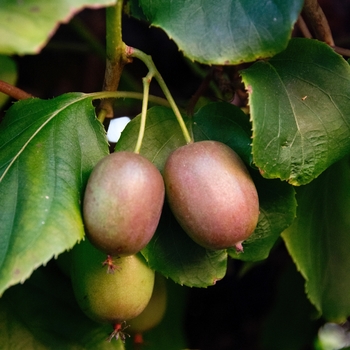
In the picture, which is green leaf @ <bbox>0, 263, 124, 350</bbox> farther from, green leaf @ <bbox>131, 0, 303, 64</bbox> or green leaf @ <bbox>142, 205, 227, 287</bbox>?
green leaf @ <bbox>131, 0, 303, 64</bbox>

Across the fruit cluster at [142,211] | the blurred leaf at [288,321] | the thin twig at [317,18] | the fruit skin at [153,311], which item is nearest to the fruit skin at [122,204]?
the fruit cluster at [142,211]

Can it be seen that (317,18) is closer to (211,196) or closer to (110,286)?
(211,196)

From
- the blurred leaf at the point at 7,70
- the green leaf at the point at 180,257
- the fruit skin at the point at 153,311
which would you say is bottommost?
the fruit skin at the point at 153,311

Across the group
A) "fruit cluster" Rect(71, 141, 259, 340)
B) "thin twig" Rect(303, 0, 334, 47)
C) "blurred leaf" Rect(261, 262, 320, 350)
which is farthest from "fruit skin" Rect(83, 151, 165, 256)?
"blurred leaf" Rect(261, 262, 320, 350)

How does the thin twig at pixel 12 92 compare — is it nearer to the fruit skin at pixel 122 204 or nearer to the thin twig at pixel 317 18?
the fruit skin at pixel 122 204

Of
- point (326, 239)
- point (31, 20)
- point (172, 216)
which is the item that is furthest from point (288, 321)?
point (31, 20)

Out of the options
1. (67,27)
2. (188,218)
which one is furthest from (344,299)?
(67,27)
